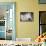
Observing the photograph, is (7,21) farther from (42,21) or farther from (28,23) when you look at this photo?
(42,21)

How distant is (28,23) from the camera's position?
5.07m

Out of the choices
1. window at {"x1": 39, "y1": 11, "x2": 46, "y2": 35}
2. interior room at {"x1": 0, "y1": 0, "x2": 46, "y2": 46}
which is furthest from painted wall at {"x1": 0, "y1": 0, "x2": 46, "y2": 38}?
window at {"x1": 39, "y1": 11, "x2": 46, "y2": 35}

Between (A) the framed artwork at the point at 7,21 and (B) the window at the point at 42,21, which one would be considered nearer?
→ (B) the window at the point at 42,21

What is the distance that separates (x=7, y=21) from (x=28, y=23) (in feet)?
2.52

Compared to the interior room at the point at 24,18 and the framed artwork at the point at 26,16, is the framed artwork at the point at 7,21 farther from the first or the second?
the framed artwork at the point at 26,16

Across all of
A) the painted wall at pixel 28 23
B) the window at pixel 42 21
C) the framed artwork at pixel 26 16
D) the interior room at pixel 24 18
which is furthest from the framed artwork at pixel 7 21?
the window at pixel 42 21

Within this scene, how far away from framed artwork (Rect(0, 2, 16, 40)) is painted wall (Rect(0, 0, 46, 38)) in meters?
0.18

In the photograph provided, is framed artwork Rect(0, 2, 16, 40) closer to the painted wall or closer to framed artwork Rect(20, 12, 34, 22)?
the painted wall

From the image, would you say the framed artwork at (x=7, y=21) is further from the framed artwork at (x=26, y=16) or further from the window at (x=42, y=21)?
the window at (x=42, y=21)

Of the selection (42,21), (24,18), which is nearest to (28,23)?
(24,18)

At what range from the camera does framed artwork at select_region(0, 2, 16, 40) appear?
5.11 meters

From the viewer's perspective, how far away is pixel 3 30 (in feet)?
17.1

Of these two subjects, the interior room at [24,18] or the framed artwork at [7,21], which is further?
the framed artwork at [7,21]

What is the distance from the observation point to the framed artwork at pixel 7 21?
5113 mm
